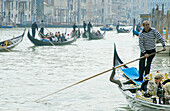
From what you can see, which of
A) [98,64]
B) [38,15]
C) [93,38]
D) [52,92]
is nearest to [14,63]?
[98,64]

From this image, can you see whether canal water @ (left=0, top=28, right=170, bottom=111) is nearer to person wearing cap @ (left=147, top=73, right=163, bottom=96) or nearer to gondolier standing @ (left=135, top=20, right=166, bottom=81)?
gondolier standing @ (left=135, top=20, right=166, bottom=81)

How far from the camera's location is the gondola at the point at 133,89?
16.2 ft

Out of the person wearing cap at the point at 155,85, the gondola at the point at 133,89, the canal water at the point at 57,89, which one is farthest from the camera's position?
the canal water at the point at 57,89

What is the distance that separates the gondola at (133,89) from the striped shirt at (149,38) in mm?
547

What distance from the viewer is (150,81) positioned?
17.8ft

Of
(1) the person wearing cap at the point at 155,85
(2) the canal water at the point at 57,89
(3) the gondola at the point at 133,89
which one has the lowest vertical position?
(2) the canal water at the point at 57,89

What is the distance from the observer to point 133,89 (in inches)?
238

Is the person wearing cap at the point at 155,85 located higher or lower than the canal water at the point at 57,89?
higher

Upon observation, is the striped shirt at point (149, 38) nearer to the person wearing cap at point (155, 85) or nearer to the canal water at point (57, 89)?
the canal water at point (57, 89)

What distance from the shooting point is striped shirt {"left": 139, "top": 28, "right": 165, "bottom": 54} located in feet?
20.9

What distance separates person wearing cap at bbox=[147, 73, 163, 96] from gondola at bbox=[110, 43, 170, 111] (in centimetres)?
12

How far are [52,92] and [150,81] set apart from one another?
279 cm

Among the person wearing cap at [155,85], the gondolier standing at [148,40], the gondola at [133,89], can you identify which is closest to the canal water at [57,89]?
the gondola at [133,89]

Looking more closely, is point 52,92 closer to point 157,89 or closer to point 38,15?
point 157,89
